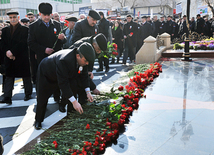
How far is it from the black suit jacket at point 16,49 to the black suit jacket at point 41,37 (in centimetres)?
61

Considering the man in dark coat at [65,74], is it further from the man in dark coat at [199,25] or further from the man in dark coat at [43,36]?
→ the man in dark coat at [199,25]

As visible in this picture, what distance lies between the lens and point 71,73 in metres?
3.34

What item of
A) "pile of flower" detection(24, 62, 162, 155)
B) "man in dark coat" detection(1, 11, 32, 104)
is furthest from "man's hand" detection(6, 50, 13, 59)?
"pile of flower" detection(24, 62, 162, 155)

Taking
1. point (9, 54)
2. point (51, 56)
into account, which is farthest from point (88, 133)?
point (9, 54)

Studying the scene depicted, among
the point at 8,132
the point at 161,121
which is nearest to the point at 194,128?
the point at 161,121

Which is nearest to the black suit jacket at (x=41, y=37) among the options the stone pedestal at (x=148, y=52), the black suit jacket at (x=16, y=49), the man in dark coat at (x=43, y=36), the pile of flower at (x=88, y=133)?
the man in dark coat at (x=43, y=36)

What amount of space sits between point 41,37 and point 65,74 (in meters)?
2.19

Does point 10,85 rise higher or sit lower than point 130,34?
lower

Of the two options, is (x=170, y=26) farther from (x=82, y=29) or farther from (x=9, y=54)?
(x=9, y=54)

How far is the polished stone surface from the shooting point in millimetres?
2873

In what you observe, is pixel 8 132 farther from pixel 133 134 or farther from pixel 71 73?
pixel 133 134

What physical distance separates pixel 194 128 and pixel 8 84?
4.16m

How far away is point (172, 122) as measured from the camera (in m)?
3.62

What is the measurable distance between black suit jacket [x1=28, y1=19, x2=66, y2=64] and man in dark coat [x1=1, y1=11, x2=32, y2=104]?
61 cm
